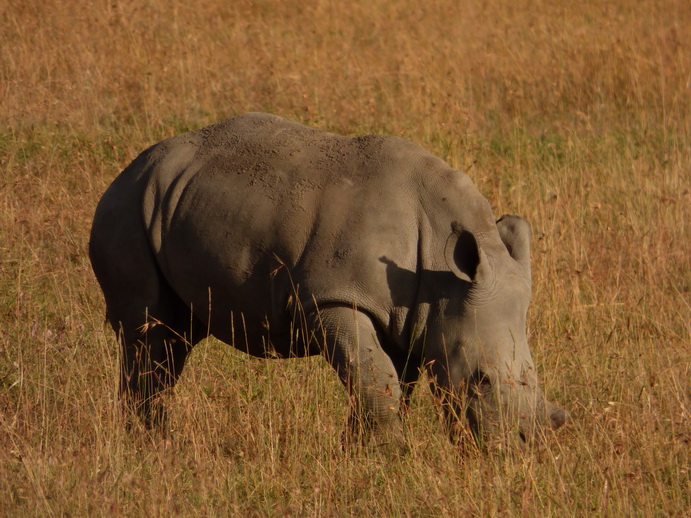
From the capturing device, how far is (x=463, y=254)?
4.62 metres

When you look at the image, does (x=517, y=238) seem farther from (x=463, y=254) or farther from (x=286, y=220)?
(x=286, y=220)

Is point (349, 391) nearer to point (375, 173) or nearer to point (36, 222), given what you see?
point (375, 173)

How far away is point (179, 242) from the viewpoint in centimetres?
520

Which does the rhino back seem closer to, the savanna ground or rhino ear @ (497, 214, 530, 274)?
rhino ear @ (497, 214, 530, 274)

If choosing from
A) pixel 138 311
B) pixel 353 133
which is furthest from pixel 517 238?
pixel 353 133

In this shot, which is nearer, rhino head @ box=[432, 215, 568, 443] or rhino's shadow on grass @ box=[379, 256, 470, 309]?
rhino head @ box=[432, 215, 568, 443]

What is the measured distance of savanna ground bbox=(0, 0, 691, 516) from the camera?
4.39 meters

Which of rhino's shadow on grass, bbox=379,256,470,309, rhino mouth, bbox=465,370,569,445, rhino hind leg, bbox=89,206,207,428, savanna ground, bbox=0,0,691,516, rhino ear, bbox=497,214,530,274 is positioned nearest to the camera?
savanna ground, bbox=0,0,691,516

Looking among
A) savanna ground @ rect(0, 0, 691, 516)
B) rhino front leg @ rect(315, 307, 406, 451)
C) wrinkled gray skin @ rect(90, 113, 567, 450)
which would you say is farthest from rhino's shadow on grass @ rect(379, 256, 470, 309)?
savanna ground @ rect(0, 0, 691, 516)

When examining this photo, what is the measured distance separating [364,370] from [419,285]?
455 mm

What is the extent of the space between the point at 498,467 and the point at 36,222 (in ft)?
15.0

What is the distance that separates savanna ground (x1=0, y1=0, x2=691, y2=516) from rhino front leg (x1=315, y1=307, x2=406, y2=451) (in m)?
0.14

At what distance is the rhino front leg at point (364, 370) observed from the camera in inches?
182

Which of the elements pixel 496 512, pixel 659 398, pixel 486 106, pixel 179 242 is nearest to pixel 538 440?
pixel 496 512
